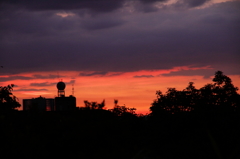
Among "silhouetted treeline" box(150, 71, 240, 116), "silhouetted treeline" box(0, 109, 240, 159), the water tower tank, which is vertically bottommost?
"silhouetted treeline" box(0, 109, 240, 159)

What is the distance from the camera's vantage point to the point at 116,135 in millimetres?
17078

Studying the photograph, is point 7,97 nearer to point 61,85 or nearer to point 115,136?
point 115,136

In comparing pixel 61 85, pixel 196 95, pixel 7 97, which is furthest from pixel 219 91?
pixel 61 85

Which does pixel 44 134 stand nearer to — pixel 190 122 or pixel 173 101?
pixel 190 122

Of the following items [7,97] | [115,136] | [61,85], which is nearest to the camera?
[115,136]

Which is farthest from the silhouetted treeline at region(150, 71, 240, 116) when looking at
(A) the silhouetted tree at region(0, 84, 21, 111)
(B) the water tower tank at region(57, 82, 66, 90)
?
(B) the water tower tank at region(57, 82, 66, 90)

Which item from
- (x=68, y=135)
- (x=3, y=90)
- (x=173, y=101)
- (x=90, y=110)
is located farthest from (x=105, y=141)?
(x=173, y=101)

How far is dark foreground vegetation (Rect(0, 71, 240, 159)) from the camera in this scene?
1384 centimetres

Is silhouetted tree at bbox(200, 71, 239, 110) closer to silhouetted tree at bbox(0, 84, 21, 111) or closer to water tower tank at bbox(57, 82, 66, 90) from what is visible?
silhouetted tree at bbox(0, 84, 21, 111)

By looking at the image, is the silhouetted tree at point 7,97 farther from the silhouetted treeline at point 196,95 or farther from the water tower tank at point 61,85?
the water tower tank at point 61,85

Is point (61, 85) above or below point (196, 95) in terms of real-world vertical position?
above

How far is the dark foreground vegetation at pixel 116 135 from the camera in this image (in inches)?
545

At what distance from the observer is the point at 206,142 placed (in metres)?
15.3

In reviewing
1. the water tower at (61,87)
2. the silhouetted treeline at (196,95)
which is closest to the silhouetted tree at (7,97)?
the silhouetted treeline at (196,95)
